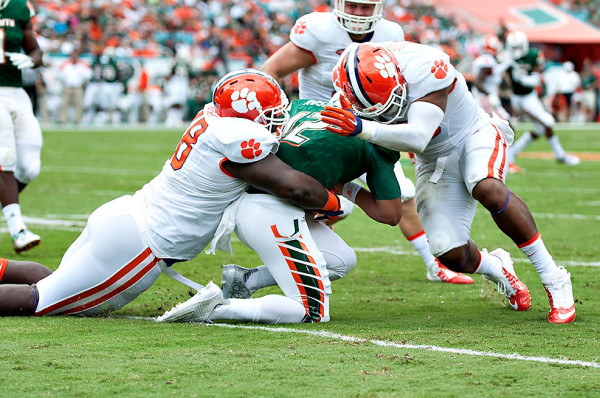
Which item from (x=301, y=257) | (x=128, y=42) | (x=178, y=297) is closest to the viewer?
(x=301, y=257)

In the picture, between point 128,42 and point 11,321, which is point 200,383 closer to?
point 11,321

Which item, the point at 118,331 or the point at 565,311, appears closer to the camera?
the point at 118,331

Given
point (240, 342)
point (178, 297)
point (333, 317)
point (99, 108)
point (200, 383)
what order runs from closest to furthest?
point (200, 383) → point (240, 342) → point (333, 317) → point (178, 297) → point (99, 108)

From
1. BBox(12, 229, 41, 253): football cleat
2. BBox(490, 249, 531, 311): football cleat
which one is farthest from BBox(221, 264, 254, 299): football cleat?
BBox(12, 229, 41, 253): football cleat

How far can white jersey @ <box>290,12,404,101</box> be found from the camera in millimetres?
6047

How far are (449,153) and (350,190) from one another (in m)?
0.54

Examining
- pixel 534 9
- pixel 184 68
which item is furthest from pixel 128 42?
pixel 534 9

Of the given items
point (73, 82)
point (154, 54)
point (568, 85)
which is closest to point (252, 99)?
point (73, 82)

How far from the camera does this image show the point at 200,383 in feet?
10.8

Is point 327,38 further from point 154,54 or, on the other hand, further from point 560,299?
point 154,54

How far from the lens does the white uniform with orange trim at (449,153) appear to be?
4422 mm

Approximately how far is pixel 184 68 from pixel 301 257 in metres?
23.3

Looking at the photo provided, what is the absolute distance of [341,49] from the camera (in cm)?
609

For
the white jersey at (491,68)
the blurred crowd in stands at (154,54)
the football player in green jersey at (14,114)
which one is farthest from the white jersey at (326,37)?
the blurred crowd in stands at (154,54)
